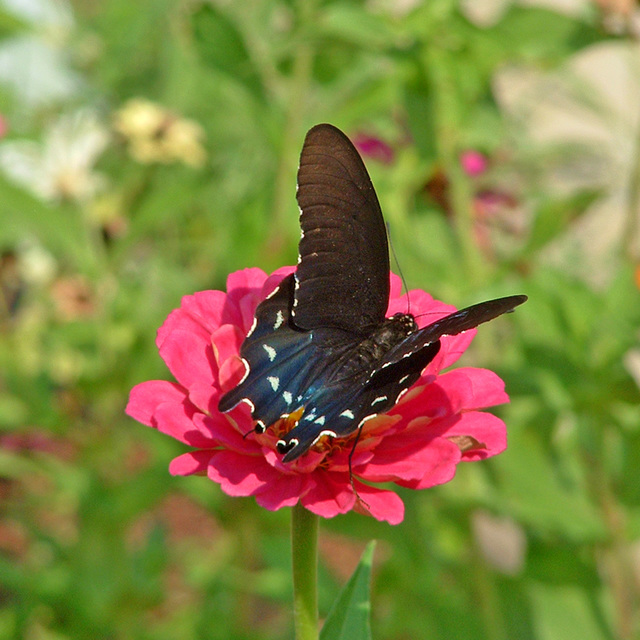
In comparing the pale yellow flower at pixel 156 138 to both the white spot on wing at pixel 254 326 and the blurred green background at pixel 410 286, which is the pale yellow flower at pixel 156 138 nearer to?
the blurred green background at pixel 410 286

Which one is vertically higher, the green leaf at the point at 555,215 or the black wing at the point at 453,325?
the green leaf at the point at 555,215

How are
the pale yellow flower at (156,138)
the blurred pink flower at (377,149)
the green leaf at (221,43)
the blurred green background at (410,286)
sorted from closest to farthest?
the blurred green background at (410,286), the green leaf at (221,43), the blurred pink flower at (377,149), the pale yellow flower at (156,138)

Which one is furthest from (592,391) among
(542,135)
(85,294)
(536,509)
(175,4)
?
(542,135)

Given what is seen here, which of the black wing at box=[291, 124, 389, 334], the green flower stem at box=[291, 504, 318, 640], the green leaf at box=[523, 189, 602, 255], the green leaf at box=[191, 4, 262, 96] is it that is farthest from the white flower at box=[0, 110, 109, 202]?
the green flower stem at box=[291, 504, 318, 640]

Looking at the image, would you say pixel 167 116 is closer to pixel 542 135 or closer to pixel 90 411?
pixel 90 411

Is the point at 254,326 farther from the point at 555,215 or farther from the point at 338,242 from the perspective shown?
the point at 555,215

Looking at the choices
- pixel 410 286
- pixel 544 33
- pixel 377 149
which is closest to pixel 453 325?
pixel 410 286

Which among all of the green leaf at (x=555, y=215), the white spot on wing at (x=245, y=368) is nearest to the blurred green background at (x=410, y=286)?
the green leaf at (x=555, y=215)
